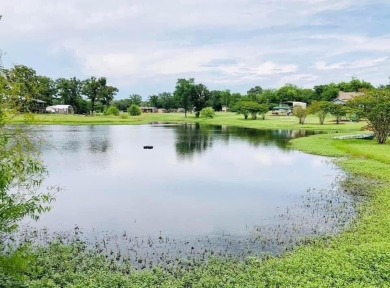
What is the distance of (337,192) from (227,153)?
20.1 metres

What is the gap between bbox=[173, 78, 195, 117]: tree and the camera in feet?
444

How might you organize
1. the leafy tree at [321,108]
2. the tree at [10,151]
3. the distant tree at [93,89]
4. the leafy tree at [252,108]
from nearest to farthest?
the tree at [10,151] < the leafy tree at [321,108] < the leafy tree at [252,108] < the distant tree at [93,89]

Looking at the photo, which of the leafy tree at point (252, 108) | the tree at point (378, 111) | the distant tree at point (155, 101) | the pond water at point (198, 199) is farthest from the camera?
the distant tree at point (155, 101)

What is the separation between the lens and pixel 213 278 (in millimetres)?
12344

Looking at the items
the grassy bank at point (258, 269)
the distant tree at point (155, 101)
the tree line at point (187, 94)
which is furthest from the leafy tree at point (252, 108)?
the grassy bank at point (258, 269)

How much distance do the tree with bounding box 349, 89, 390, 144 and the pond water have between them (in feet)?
40.3

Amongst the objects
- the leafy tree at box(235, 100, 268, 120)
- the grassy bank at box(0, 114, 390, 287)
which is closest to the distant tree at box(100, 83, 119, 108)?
the leafy tree at box(235, 100, 268, 120)

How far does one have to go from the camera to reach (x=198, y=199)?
23594 mm

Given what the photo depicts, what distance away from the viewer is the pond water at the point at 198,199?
17250 millimetres

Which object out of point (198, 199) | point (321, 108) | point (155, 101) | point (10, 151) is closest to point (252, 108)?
point (321, 108)

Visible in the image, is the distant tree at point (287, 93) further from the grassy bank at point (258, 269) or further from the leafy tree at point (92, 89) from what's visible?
the grassy bank at point (258, 269)

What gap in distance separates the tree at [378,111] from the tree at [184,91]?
3466 inches

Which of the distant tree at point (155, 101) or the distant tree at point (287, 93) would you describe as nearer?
the distant tree at point (287, 93)

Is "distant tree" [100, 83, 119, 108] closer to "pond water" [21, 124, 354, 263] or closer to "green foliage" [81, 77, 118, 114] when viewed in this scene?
"green foliage" [81, 77, 118, 114]
